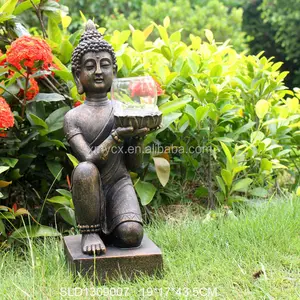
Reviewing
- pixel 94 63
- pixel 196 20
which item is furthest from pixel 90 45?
pixel 196 20

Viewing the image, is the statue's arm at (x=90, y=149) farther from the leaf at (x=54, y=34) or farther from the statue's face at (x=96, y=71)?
the leaf at (x=54, y=34)

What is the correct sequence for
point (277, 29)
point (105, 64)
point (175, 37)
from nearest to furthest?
point (105, 64) → point (175, 37) → point (277, 29)

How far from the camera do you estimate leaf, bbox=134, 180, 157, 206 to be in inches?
147

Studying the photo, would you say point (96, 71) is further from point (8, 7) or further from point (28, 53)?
point (8, 7)

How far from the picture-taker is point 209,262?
9.49ft

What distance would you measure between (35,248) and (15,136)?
0.85 meters

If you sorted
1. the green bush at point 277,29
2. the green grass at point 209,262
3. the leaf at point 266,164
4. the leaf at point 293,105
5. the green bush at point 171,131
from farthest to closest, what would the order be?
the green bush at point 277,29, the leaf at point 293,105, the leaf at point 266,164, the green bush at point 171,131, the green grass at point 209,262

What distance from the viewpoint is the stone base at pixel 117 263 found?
267cm

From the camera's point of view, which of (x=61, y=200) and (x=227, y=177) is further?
(x=227, y=177)

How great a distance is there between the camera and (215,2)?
37.0 feet

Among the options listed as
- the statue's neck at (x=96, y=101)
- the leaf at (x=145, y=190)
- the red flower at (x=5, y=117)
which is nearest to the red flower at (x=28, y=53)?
the red flower at (x=5, y=117)

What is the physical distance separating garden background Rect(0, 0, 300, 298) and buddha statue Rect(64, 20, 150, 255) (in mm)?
523

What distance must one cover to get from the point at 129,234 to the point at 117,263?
17 centimetres

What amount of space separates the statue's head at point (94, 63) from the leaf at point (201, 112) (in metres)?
1.12
